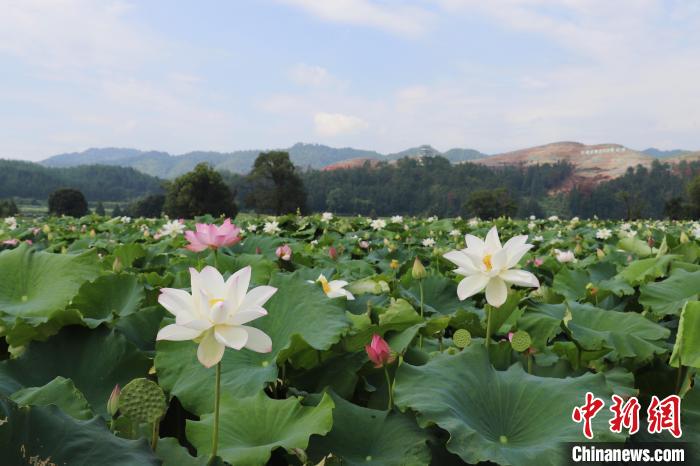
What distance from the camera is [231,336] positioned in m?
0.91

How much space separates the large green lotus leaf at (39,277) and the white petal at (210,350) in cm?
87

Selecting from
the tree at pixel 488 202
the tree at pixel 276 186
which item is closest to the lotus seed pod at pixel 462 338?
the tree at pixel 488 202

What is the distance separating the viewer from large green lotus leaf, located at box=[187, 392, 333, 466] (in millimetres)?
960

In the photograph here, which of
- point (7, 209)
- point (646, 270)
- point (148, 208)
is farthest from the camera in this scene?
point (148, 208)

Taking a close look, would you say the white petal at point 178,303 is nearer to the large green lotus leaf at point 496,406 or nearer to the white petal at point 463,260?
the large green lotus leaf at point 496,406

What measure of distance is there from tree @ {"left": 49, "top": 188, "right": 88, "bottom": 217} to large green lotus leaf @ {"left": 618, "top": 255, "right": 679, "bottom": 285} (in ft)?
162

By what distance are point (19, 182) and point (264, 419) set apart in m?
126

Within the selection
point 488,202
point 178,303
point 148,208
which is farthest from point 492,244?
point 148,208

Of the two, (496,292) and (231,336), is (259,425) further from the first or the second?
(496,292)

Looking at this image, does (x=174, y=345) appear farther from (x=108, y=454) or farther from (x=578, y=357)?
(x=578, y=357)

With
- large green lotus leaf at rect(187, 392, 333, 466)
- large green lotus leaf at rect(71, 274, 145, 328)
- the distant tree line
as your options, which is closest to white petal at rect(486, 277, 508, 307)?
large green lotus leaf at rect(187, 392, 333, 466)

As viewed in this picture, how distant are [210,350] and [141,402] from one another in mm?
129

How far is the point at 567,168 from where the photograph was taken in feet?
432

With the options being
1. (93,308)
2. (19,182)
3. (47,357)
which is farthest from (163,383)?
(19,182)
